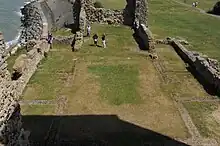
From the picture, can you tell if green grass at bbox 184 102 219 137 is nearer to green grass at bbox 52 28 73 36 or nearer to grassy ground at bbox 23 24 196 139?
grassy ground at bbox 23 24 196 139

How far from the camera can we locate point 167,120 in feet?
57.6

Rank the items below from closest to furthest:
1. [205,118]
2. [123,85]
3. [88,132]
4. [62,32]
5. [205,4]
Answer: [88,132], [205,118], [123,85], [62,32], [205,4]

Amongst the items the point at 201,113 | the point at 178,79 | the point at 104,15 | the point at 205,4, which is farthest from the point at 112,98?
the point at 205,4

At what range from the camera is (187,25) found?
40.9 m

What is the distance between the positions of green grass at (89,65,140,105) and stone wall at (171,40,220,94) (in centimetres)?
365

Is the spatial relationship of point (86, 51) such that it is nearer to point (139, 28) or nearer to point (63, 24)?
point (139, 28)

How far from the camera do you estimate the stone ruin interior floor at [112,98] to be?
655 inches

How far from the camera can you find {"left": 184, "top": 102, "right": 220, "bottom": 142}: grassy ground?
16672 mm

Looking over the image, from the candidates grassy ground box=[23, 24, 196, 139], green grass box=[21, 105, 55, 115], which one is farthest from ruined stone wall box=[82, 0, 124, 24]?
green grass box=[21, 105, 55, 115]

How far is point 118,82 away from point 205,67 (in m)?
5.03

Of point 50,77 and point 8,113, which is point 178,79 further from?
point 8,113

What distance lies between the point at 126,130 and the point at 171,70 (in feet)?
27.3

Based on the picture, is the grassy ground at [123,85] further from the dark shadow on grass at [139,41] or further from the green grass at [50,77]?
the dark shadow on grass at [139,41]

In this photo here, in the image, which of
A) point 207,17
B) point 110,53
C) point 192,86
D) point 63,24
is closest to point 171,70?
point 192,86
